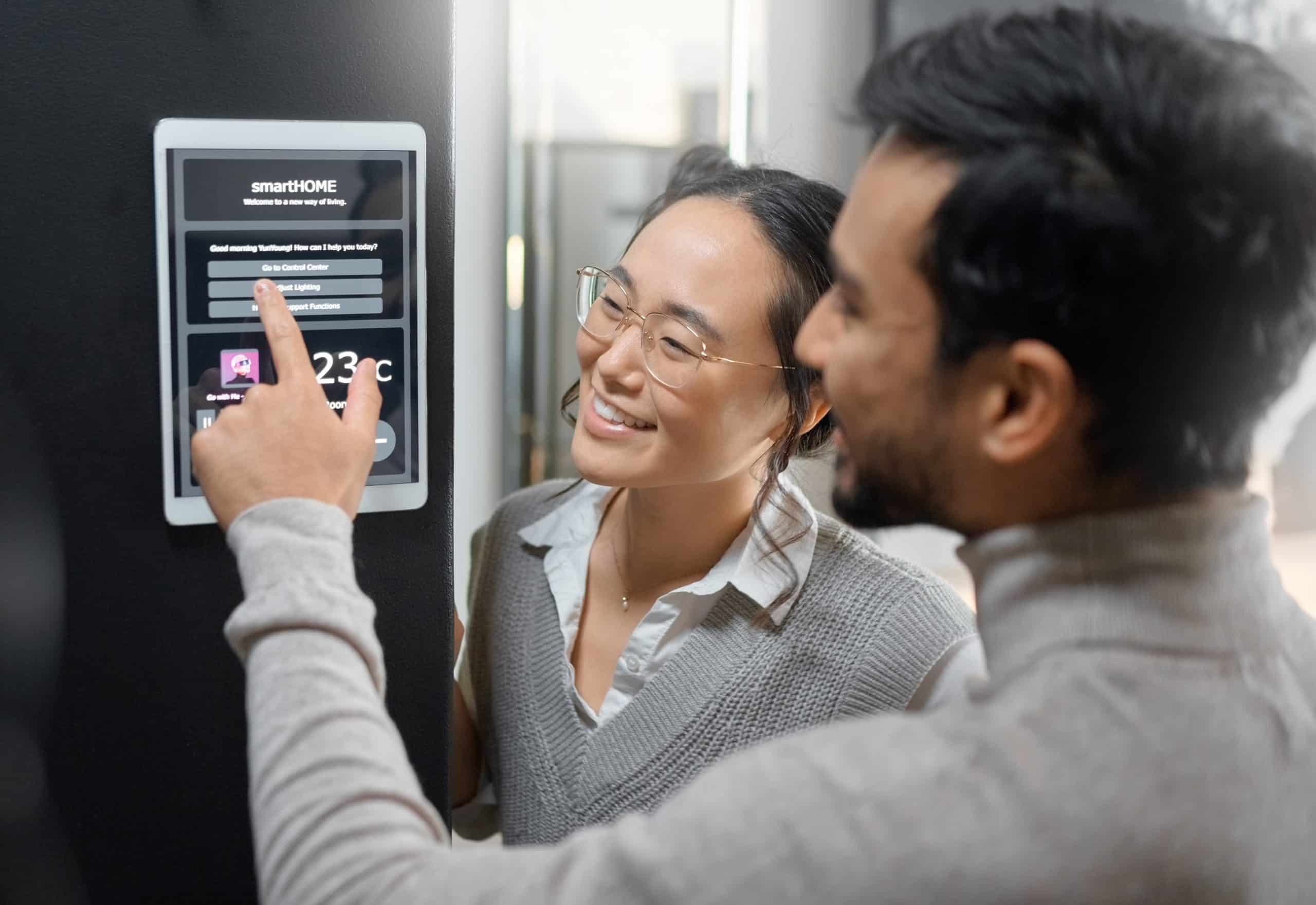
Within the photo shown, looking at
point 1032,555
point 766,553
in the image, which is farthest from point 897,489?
point 766,553

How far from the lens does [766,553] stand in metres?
1.24

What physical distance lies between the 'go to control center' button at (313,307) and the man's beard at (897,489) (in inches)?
14.3

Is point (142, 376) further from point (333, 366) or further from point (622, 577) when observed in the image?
point (622, 577)

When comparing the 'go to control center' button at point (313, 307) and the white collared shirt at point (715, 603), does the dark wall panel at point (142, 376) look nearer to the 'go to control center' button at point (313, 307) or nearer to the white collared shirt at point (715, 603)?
the 'go to control center' button at point (313, 307)

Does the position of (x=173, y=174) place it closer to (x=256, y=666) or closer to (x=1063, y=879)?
(x=256, y=666)

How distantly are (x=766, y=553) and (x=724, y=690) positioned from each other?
145 mm

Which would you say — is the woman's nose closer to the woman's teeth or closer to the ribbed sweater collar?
the woman's teeth

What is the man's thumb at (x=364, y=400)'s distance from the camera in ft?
2.84

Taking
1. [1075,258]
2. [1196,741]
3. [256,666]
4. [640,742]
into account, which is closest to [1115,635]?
[1196,741]

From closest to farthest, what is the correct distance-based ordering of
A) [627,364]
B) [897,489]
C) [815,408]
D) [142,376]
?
1. [897,489]
2. [142,376]
3. [627,364]
4. [815,408]

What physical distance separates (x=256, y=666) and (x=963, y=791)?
0.40 m

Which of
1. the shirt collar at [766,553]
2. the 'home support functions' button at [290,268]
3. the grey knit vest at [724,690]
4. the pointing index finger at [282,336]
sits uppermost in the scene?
the 'home support functions' button at [290,268]

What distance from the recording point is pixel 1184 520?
0.71m

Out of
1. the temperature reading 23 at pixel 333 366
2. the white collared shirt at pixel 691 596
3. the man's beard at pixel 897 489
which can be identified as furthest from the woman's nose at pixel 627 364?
the man's beard at pixel 897 489
